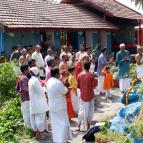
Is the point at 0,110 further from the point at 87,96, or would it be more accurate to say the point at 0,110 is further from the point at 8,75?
the point at 87,96

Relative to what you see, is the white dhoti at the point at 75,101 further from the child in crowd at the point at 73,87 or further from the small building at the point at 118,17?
the small building at the point at 118,17

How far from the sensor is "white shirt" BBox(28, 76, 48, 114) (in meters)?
9.63

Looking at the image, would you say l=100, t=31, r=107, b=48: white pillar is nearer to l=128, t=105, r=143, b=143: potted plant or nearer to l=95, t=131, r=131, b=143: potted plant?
l=95, t=131, r=131, b=143: potted plant

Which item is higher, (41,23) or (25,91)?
(41,23)

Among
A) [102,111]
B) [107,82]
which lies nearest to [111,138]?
[102,111]

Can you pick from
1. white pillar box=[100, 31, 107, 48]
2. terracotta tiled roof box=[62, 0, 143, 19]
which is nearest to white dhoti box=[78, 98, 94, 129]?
terracotta tiled roof box=[62, 0, 143, 19]

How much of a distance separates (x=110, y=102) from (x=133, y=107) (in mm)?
6644

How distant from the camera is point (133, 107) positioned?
24.7 feet

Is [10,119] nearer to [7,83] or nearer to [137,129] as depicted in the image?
[7,83]

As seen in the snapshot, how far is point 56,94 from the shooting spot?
9117 millimetres

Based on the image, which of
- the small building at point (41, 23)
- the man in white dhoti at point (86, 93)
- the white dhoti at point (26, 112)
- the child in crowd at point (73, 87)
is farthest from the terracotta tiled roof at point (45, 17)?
the man in white dhoti at point (86, 93)

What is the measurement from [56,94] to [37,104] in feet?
2.90

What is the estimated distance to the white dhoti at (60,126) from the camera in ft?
30.5

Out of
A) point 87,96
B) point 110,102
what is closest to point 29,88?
point 87,96
